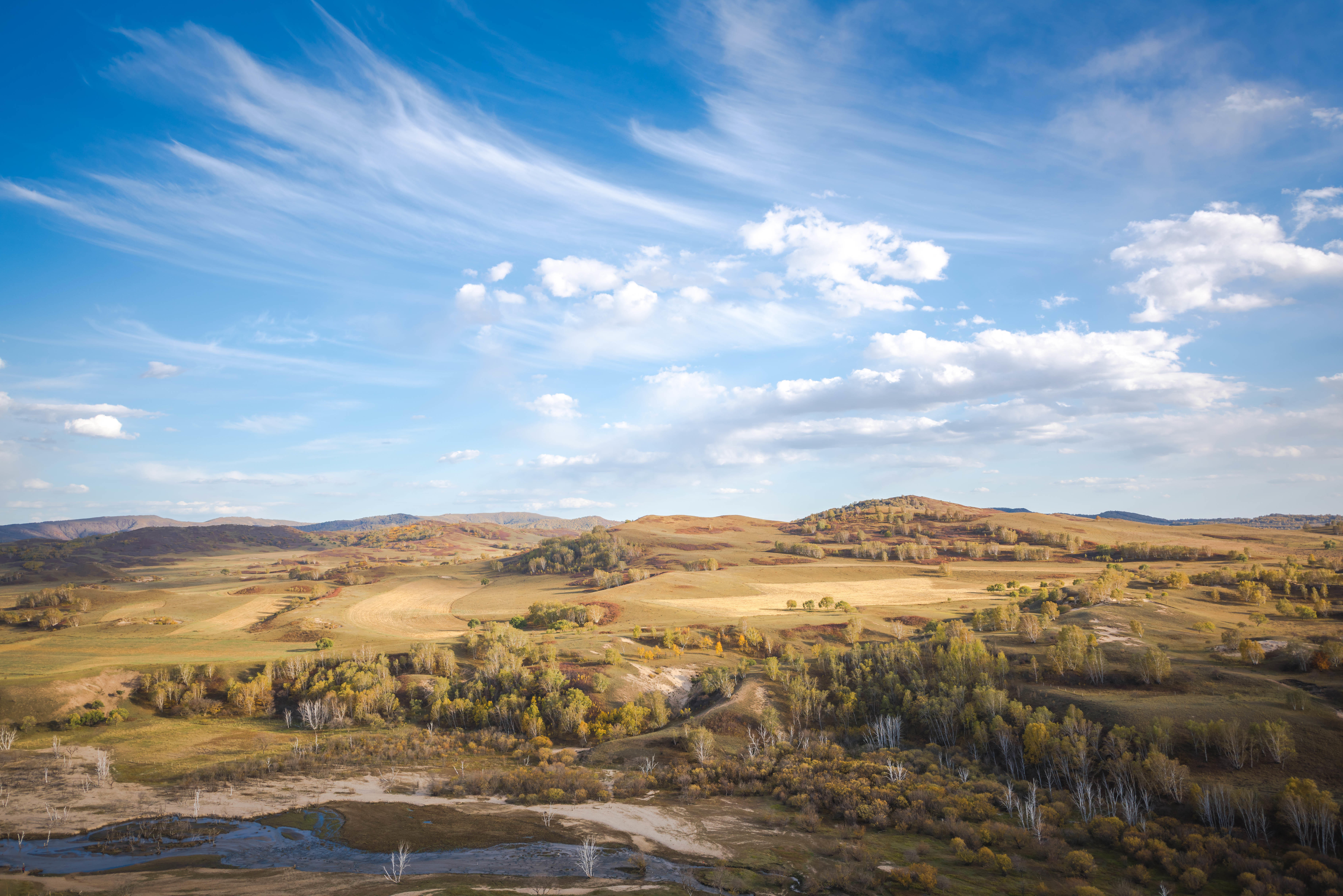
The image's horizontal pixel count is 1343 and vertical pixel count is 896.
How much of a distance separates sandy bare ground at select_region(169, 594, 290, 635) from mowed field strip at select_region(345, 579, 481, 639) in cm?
1693

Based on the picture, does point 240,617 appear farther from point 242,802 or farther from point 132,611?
point 242,802

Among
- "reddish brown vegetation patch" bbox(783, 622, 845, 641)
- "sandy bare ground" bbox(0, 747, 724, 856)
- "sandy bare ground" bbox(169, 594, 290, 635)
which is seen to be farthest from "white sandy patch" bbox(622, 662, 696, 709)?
"sandy bare ground" bbox(169, 594, 290, 635)

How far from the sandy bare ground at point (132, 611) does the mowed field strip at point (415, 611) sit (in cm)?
3708

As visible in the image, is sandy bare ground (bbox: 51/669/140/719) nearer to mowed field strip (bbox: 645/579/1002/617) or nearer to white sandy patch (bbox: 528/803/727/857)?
white sandy patch (bbox: 528/803/727/857)

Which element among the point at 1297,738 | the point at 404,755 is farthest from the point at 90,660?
the point at 1297,738

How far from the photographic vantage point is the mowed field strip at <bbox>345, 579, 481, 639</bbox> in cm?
11438

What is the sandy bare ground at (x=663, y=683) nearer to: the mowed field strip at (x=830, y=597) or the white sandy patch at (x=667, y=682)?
the white sandy patch at (x=667, y=682)

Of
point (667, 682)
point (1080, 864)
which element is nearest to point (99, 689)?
point (667, 682)

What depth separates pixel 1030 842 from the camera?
40.7m

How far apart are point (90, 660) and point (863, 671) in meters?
106

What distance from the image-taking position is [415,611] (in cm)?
13662

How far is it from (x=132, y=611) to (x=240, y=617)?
20.4 meters

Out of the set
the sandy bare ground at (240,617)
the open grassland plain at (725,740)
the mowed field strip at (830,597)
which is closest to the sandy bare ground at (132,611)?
the open grassland plain at (725,740)

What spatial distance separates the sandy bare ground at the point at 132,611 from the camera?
115062mm
